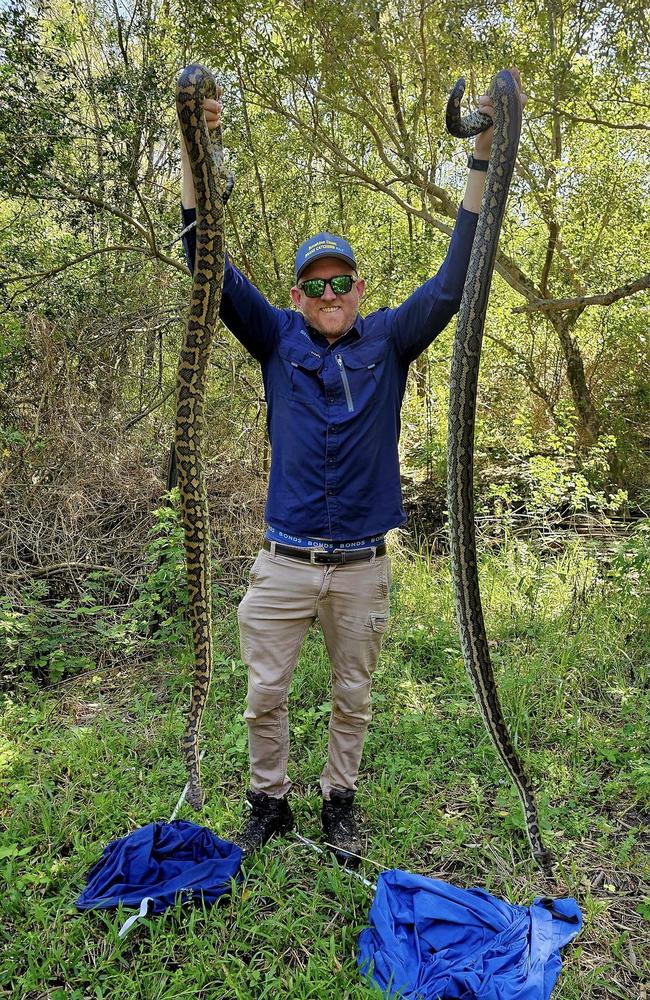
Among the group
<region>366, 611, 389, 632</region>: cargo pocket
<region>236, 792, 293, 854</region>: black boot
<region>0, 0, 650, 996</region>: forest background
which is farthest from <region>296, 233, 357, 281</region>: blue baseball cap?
<region>0, 0, 650, 996</region>: forest background

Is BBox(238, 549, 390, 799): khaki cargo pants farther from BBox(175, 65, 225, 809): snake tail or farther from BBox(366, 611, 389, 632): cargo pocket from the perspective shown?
BBox(175, 65, 225, 809): snake tail

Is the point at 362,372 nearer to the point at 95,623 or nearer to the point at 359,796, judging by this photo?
the point at 359,796

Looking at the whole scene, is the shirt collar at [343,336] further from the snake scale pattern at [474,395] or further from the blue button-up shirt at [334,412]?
the snake scale pattern at [474,395]

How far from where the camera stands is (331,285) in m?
3.21

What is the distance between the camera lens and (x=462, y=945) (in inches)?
110

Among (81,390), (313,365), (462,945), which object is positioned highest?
(81,390)

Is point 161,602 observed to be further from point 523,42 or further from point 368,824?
point 523,42

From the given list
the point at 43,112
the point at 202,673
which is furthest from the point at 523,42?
the point at 202,673

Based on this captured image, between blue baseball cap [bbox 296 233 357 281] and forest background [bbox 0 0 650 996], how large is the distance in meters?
2.83

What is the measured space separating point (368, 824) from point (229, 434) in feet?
16.7

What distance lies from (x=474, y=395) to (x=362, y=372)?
0.62m

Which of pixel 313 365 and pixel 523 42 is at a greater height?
pixel 523 42

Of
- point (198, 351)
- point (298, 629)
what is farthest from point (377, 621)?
point (198, 351)

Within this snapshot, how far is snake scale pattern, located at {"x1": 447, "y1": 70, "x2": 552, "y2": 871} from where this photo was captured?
247 centimetres
